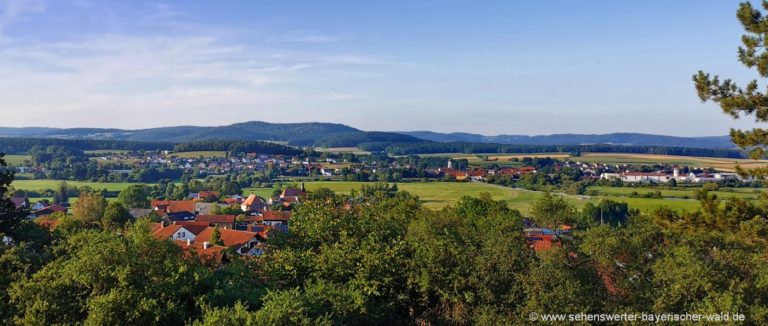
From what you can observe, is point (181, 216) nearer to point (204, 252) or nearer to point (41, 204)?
point (41, 204)

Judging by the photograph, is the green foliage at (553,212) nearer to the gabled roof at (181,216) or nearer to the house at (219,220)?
the house at (219,220)

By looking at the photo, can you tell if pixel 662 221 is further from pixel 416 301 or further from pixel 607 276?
pixel 416 301

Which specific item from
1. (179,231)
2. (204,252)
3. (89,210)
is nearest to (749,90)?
(204,252)

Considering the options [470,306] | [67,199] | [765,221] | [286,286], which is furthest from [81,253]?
[67,199]

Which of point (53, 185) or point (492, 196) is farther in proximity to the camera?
point (53, 185)

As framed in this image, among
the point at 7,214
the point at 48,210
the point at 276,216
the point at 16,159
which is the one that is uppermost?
the point at 7,214

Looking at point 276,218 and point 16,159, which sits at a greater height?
point 16,159

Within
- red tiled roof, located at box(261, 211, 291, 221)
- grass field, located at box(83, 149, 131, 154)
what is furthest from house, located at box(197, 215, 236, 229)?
grass field, located at box(83, 149, 131, 154)

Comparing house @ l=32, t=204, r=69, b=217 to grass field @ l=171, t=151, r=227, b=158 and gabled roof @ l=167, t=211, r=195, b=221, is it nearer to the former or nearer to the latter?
gabled roof @ l=167, t=211, r=195, b=221

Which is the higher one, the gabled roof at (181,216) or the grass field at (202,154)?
the grass field at (202,154)

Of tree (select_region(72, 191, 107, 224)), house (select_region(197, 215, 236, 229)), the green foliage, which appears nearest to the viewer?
the green foliage

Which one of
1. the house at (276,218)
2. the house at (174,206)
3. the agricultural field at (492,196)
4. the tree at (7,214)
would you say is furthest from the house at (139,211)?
the tree at (7,214)
